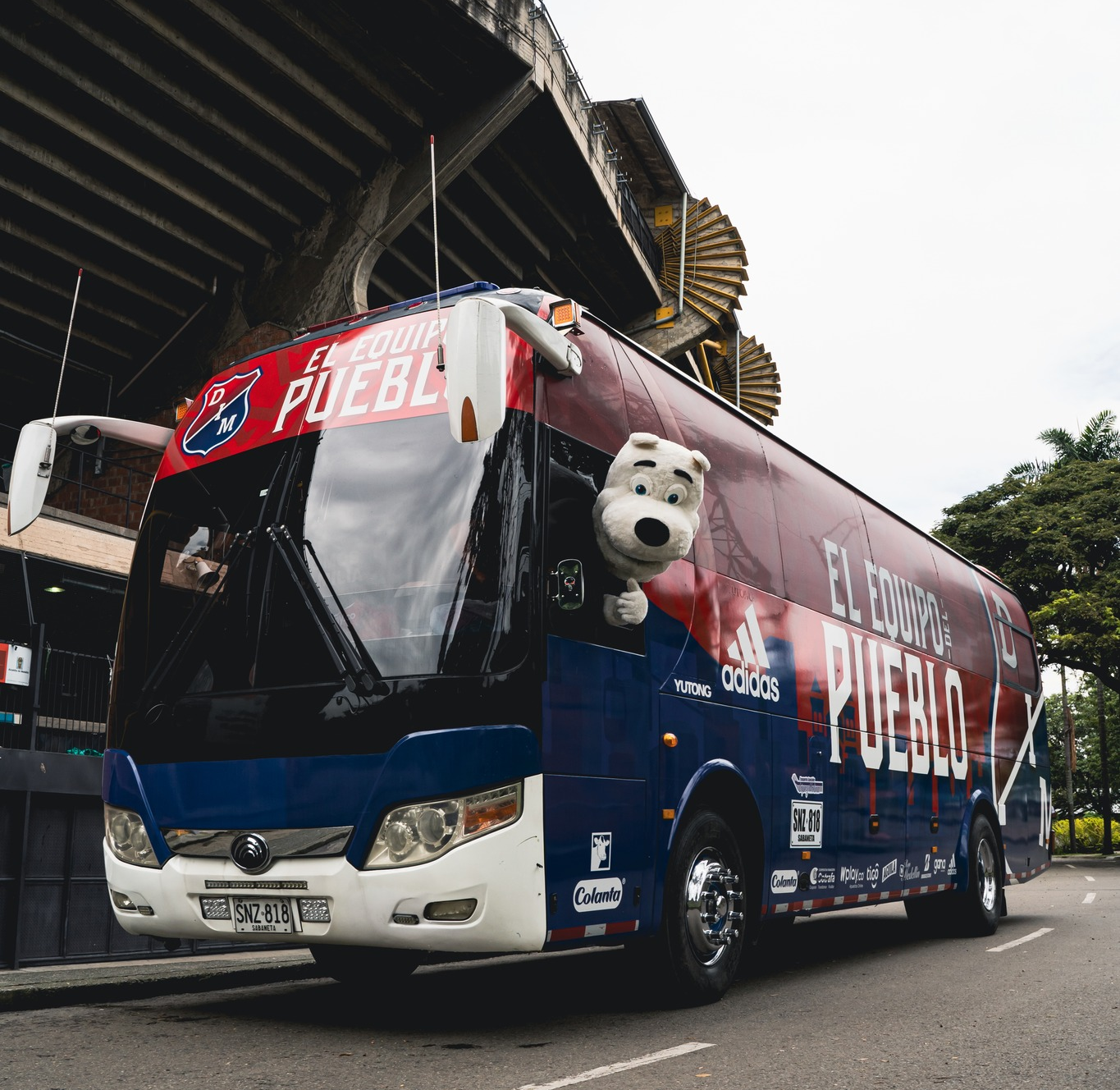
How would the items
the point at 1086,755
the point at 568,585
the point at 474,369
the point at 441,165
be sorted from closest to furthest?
the point at 474,369, the point at 568,585, the point at 441,165, the point at 1086,755

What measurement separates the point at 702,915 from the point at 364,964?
2356 mm

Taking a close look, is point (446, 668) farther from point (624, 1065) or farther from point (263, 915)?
point (624, 1065)

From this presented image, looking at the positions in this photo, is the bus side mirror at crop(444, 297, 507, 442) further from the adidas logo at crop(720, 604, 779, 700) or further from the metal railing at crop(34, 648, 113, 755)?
the metal railing at crop(34, 648, 113, 755)

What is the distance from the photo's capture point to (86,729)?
1128 cm

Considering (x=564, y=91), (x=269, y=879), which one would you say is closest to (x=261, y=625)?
(x=269, y=879)

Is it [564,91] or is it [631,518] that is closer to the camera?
→ [631,518]

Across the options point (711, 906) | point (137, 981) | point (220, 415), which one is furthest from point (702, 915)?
point (137, 981)

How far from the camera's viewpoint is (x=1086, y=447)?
38.3 meters

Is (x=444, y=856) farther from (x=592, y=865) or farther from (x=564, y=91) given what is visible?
(x=564, y=91)

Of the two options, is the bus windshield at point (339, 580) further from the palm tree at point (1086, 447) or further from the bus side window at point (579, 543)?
the palm tree at point (1086, 447)

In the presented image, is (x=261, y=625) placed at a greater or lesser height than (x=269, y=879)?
greater

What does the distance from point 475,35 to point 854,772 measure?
33.6ft

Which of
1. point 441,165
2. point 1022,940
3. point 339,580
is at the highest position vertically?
point 441,165

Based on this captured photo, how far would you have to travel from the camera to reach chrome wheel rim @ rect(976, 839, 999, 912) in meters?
11.7
